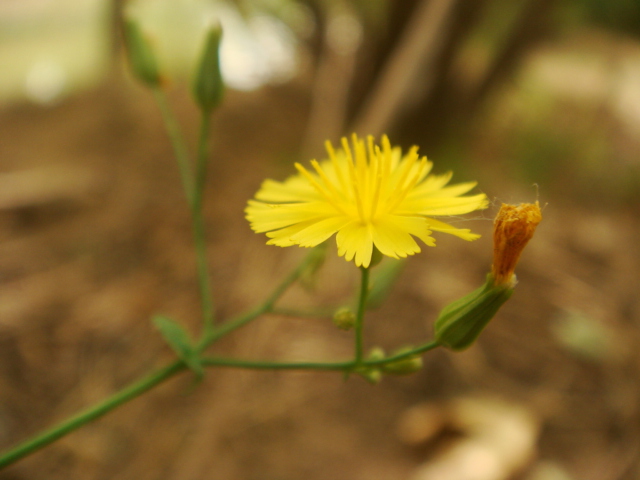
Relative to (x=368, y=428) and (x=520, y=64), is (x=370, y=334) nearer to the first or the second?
(x=368, y=428)

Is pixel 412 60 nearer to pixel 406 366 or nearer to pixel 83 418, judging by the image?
pixel 406 366

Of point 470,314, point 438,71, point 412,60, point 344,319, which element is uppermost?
point 438,71

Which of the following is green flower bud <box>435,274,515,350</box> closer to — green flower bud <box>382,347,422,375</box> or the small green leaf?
green flower bud <box>382,347,422,375</box>

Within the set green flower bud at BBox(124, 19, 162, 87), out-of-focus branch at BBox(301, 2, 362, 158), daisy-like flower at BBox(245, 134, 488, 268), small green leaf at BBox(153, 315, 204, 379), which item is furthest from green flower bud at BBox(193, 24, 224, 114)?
out-of-focus branch at BBox(301, 2, 362, 158)

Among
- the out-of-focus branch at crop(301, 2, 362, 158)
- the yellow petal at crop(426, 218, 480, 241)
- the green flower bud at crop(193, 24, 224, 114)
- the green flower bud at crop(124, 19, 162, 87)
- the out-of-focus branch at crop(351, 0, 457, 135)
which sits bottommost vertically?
the yellow petal at crop(426, 218, 480, 241)

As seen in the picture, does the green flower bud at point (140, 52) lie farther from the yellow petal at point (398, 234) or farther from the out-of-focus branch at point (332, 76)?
the out-of-focus branch at point (332, 76)

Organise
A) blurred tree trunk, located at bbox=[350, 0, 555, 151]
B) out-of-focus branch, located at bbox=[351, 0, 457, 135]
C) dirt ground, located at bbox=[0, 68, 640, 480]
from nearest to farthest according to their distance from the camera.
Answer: dirt ground, located at bbox=[0, 68, 640, 480], out-of-focus branch, located at bbox=[351, 0, 457, 135], blurred tree trunk, located at bbox=[350, 0, 555, 151]

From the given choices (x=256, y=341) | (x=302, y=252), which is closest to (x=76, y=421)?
(x=256, y=341)
